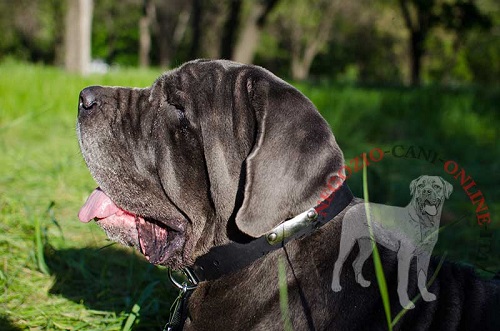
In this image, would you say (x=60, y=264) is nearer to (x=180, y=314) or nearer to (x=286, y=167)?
(x=180, y=314)

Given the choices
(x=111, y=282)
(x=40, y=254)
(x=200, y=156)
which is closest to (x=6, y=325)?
(x=40, y=254)

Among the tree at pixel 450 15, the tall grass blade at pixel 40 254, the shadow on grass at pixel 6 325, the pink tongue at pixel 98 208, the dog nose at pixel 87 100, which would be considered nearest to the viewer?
the dog nose at pixel 87 100

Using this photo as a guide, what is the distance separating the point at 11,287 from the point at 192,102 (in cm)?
169

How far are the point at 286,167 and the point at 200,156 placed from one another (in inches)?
17.7

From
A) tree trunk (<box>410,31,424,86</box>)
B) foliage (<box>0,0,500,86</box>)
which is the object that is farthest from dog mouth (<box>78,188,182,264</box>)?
foliage (<box>0,0,500,86</box>)

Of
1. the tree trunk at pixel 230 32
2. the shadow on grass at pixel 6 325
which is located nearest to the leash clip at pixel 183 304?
the shadow on grass at pixel 6 325

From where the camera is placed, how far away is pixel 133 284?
144 inches

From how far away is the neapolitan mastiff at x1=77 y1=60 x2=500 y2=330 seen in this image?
2.19 m

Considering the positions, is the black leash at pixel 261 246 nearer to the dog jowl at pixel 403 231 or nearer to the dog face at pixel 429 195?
the dog jowl at pixel 403 231

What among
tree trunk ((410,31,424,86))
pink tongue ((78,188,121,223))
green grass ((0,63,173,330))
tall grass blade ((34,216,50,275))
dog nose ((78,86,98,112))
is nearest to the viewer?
dog nose ((78,86,98,112))

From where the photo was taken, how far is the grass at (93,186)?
332 cm

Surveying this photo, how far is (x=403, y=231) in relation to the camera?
249cm

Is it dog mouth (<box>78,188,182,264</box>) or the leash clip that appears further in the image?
dog mouth (<box>78,188,182,264</box>)

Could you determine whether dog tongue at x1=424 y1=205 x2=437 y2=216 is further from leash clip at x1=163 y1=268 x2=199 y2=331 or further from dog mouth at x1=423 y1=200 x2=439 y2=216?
leash clip at x1=163 y1=268 x2=199 y2=331
